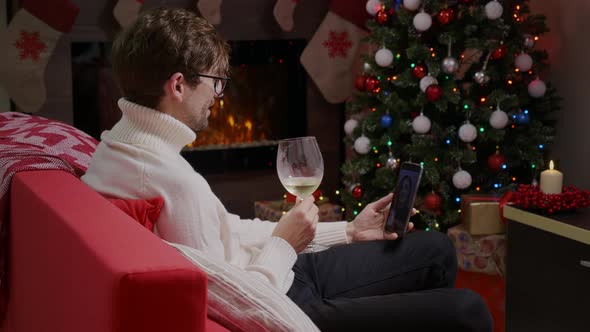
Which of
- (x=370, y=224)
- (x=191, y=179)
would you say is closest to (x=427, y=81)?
(x=370, y=224)

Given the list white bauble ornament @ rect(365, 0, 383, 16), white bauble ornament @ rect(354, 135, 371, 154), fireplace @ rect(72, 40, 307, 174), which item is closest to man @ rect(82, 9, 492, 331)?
white bauble ornament @ rect(354, 135, 371, 154)

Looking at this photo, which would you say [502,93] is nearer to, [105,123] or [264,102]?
[264,102]

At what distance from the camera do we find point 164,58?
168 cm

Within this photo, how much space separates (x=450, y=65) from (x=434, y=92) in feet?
0.46

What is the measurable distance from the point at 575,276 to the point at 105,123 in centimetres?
237

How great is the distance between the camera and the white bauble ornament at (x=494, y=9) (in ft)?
11.8

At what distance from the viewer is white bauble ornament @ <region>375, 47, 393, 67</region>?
3.82 metres

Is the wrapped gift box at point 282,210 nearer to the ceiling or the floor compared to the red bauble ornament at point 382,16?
nearer to the floor

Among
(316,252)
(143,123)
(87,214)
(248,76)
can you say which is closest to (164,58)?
(143,123)

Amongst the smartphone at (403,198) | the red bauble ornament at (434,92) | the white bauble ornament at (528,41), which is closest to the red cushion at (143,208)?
the smartphone at (403,198)

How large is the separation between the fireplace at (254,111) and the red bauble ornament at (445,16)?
1021mm

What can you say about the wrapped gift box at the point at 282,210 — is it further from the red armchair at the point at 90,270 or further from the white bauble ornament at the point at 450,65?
the red armchair at the point at 90,270

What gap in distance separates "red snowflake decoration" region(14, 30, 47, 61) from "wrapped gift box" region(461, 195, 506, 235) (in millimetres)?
2017

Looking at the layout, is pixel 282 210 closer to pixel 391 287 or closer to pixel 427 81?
pixel 427 81
